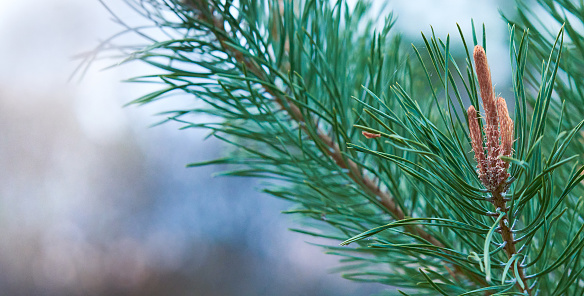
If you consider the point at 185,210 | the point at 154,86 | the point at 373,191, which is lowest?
the point at 373,191

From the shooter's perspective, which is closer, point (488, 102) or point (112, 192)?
point (488, 102)

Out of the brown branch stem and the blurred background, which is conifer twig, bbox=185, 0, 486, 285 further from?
the blurred background

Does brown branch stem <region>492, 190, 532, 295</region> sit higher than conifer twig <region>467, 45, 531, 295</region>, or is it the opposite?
conifer twig <region>467, 45, 531, 295</region>

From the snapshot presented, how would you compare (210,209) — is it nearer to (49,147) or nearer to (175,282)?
(175,282)

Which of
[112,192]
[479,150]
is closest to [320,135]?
[479,150]

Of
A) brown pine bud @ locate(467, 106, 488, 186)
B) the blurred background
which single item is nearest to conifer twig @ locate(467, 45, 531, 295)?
brown pine bud @ locate(467, 106, 488, 186)

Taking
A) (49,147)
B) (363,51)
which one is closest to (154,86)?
(49,147)

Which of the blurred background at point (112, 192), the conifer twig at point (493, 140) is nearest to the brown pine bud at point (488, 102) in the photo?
the conifer twig at point (493, 140)

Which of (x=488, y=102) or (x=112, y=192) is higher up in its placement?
(x=112, y=192)

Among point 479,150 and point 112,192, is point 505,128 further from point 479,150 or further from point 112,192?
point 112,192
